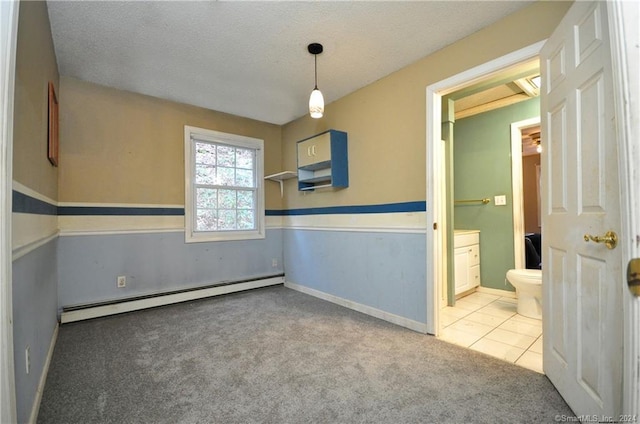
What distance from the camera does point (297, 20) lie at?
204 centimetres

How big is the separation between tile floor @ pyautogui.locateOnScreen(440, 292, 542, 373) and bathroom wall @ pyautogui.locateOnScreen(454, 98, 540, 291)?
53cm

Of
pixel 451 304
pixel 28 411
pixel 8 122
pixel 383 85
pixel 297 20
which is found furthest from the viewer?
pixel 451 304

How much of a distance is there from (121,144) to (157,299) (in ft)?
5.71

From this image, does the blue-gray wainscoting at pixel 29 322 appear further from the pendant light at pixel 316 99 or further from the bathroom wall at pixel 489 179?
the bathroom wall at pixel 489 179

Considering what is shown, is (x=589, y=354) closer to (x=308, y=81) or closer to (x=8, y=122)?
(x=8, y=122)

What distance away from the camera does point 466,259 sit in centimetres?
347

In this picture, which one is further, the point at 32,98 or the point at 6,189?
the point at 32,98

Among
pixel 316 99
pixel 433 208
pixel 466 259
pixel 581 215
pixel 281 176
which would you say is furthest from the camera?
pixel 281 176

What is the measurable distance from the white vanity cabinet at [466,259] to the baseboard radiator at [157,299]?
2336mm

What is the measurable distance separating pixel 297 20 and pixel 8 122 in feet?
5.88

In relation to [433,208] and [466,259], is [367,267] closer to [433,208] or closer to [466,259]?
[433,208]

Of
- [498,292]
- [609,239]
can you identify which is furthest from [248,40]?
[498,292]

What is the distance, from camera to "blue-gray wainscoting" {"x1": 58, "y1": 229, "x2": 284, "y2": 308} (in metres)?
2.81

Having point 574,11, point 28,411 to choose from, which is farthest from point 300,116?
point 28,411
